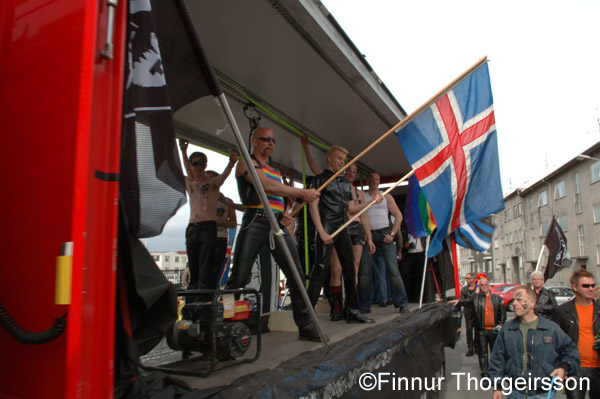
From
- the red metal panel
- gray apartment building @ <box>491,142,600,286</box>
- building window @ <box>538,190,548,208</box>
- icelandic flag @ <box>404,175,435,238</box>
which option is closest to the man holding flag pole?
icelandic flag @ <box>404,175,435,238</box>

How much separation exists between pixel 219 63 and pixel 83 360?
2.92m

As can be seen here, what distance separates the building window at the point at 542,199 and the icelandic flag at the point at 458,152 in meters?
44.4

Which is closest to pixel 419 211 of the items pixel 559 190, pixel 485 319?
pixel 485 319

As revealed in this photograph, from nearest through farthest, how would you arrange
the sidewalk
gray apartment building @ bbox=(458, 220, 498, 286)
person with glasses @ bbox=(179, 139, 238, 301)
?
1. person with glasses @ bbox=(179, 139, 238, 301)
2. the sidewalk
3. gray apartment building @ bbox=(458, 220, 498, 286)

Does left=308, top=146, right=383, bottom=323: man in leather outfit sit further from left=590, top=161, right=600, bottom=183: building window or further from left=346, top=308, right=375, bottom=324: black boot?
left=590, top=161, right=600, bottom=183: building window

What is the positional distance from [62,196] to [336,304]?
3568mm

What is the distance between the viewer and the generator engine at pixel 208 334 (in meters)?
2.28

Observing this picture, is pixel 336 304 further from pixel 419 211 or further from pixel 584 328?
pixel 584 328

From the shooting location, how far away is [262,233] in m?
3.16

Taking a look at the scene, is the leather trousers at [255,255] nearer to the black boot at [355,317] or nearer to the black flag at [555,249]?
the black boot at [355,317]

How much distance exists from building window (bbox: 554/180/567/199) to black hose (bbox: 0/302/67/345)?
43.7 metres

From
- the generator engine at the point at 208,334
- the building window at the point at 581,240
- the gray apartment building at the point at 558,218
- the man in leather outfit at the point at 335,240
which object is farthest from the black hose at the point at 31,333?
the building window at the point at 581,240

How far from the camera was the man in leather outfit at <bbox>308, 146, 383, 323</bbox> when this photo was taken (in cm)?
402

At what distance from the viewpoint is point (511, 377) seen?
12.3 ft
